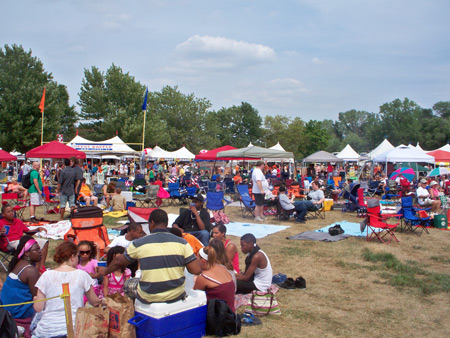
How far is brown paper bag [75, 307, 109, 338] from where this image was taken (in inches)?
132

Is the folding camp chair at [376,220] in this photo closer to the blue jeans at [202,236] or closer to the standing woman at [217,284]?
the blue jeans at [202,236]

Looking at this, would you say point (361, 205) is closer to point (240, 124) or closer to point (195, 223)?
point (195, 223)

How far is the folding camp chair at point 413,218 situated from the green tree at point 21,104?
30490mm

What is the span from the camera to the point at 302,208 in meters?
11.5

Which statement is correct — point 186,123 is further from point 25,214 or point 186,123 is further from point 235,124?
point 25,214

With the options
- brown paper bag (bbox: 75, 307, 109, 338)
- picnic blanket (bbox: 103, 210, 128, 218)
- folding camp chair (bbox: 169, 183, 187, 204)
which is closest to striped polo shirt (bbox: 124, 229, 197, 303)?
brown paper bag (bbox: 75, 307, 109, 338)

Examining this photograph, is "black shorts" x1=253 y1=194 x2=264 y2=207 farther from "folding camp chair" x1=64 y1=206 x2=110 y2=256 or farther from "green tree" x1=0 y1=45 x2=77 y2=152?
"green tree" x1=0 y1=45 x2=77 y2=152

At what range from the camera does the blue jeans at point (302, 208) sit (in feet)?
37.7

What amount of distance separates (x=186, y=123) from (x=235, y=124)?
21.1 metres

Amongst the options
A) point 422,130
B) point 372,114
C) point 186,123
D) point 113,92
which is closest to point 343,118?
point 372,114

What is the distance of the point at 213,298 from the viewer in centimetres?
422

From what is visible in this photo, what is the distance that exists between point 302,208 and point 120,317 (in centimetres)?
865

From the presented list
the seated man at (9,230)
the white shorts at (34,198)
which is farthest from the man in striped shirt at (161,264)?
the white shorts at (34,198)

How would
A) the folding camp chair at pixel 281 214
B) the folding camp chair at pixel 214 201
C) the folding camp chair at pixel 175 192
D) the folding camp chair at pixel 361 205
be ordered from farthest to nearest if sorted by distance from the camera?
1. the folding camp chair at pixel 175 192
2. the folding camp chair at pixel 361 205
3. the folding camp chair at pixel 281 214
4. the folding camp chair at pixel 214 201
